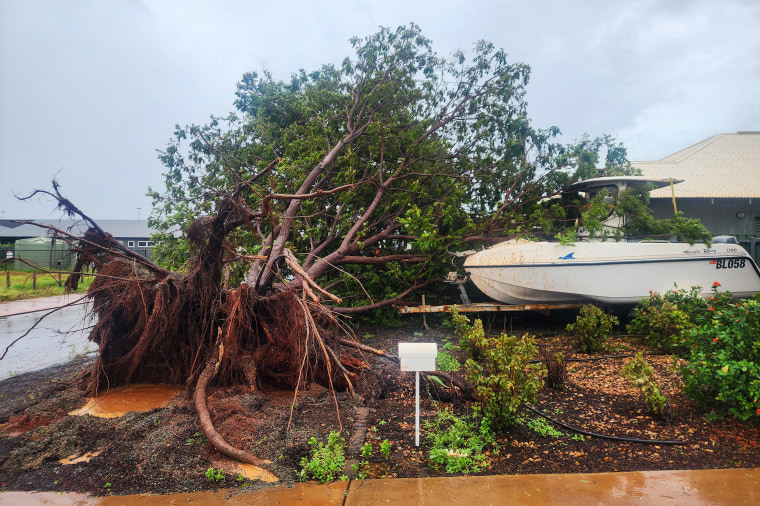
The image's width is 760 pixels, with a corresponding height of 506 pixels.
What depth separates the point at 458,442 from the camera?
3654 mm

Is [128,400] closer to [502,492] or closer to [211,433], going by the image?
[211,433]

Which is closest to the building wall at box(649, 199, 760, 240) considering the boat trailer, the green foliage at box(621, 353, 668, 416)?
the boat trailer

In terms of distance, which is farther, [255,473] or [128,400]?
[128,400]

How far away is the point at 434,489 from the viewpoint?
301 cm

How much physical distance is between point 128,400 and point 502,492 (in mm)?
4180

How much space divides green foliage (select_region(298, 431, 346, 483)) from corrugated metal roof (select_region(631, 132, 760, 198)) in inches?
522

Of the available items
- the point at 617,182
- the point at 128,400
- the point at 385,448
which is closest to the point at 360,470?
the point at 385,448

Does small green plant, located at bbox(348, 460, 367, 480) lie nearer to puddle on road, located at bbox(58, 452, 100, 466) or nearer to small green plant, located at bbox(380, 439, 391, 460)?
small green plant, located at bbox(380, 439, 391, 460)

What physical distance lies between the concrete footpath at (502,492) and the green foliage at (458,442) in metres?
0.18

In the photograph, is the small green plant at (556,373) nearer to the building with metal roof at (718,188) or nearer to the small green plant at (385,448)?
the small green plant at (385,448)

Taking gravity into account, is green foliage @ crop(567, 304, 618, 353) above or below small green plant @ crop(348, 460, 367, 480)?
above

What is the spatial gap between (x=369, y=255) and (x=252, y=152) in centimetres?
357

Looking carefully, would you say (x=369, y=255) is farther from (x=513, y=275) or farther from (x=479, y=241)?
(x=513, y=275)

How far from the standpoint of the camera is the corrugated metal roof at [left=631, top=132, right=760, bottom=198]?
13.6m
